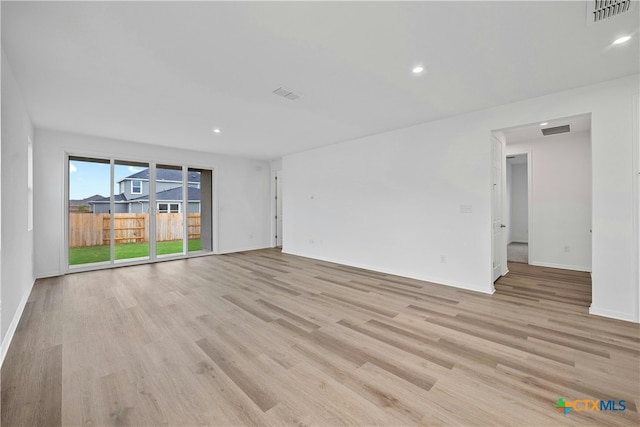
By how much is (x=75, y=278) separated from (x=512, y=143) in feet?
29.8

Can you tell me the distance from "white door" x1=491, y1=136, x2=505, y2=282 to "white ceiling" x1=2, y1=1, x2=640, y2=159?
907mm

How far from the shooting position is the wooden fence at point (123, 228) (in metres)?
5.16

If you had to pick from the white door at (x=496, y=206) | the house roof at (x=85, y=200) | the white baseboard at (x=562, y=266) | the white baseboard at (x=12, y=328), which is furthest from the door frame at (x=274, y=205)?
the white baseboard at (x=562, y=266)

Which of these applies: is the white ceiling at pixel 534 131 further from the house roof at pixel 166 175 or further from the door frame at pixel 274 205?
the house roof at pixel 166 175

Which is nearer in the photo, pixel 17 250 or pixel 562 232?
pixel 17 250

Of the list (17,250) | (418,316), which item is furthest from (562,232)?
(17,250)

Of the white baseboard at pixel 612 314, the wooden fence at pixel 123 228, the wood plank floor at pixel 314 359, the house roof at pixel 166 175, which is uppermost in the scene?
the house roof at pixel 166 175

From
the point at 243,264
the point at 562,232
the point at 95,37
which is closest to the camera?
Answer: the point at 95,37

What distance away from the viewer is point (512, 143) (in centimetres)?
576

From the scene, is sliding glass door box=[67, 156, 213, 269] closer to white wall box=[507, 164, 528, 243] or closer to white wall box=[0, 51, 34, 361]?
white wall box=[0, 51, 34, 361]

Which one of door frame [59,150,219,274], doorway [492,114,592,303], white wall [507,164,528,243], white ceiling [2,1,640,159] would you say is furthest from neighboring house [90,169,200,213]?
white wall [507,164,528,243]

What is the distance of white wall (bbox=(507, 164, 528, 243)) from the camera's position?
8.57 m

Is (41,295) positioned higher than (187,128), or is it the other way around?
(187,128)

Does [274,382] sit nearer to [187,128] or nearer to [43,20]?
[43,20]
